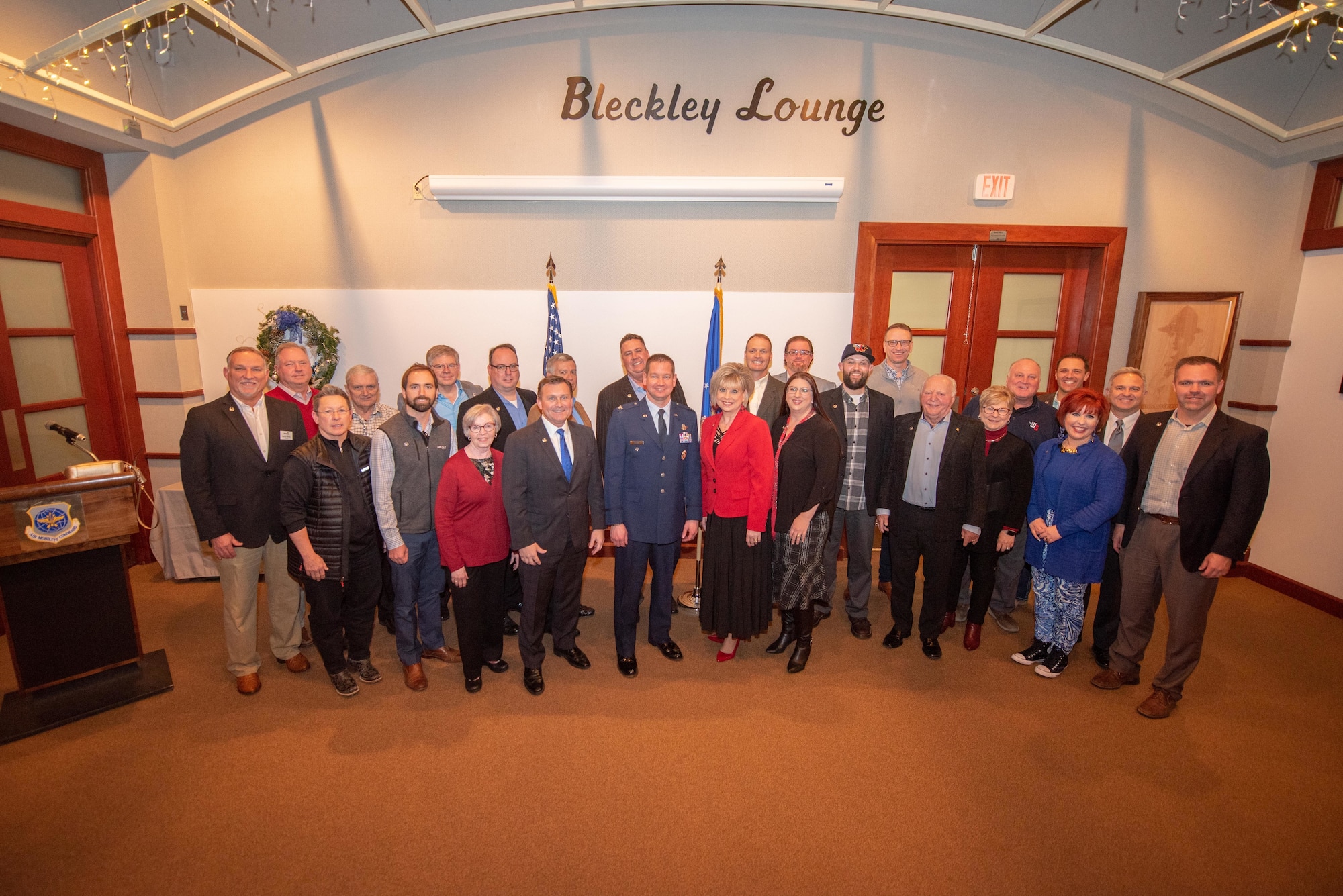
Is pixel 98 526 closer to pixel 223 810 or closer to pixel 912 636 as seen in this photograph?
pixel 223 810

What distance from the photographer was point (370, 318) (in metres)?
4.89

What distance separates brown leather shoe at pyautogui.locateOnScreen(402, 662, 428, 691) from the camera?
314 centimetres

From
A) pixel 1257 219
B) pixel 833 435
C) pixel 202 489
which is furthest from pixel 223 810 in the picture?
pixel 1257 219

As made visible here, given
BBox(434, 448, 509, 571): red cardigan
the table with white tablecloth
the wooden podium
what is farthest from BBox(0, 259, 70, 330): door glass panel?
BBox(434, 448, 509, 571): red cardigan

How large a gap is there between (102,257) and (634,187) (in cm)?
421

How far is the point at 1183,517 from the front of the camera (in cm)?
279

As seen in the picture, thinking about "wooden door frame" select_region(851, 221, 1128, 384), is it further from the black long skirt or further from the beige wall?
the black long skirt

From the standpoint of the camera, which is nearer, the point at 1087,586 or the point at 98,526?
the point at 98,526

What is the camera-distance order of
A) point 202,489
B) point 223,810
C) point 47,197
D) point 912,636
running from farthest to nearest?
point 47,197 → point 912,636 → point 202,489 → point 223,810

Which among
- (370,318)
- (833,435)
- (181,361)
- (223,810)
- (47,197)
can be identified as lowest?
(223,810)

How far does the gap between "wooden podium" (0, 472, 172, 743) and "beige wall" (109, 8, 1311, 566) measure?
7.97ft

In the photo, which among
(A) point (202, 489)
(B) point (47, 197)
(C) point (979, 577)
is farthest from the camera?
(B) point (47, 197)

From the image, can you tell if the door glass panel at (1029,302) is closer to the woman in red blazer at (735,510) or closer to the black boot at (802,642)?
the woman in red blazer at (735,510)

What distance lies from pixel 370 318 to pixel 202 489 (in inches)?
94.1
